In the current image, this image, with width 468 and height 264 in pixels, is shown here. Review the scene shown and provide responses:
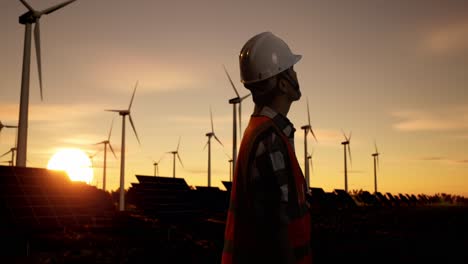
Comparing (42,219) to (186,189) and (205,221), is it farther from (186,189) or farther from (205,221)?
(186,189)

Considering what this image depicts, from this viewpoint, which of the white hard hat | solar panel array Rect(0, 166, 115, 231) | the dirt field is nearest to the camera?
the white hard hat

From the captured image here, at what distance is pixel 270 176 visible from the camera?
3.45 m

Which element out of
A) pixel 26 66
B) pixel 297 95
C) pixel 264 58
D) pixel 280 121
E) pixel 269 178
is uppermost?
pixel 26 66

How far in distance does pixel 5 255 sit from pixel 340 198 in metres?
27.0

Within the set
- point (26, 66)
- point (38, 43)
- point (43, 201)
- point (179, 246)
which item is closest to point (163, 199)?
point (179, 246)

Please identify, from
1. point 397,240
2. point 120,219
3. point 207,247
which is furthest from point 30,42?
point 397,240

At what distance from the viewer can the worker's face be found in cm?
399

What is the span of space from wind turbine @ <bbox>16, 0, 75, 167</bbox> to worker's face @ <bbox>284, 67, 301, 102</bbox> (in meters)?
19.9

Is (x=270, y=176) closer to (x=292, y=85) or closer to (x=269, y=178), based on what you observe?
(x=269, y=178)

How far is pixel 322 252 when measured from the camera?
14.5 metres

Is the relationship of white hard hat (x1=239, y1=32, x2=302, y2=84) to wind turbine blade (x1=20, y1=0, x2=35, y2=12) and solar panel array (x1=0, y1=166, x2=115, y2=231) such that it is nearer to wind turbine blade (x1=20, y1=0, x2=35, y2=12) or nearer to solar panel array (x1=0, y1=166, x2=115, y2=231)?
solar panel array (x1=0, y1=166, x2=115, y2=231)

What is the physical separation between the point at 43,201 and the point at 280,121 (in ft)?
35.8

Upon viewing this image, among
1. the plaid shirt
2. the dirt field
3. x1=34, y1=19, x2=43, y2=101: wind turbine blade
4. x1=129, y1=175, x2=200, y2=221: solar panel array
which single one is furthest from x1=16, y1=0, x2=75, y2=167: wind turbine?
the plaid shirt

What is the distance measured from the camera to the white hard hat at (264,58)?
3.92 metres
